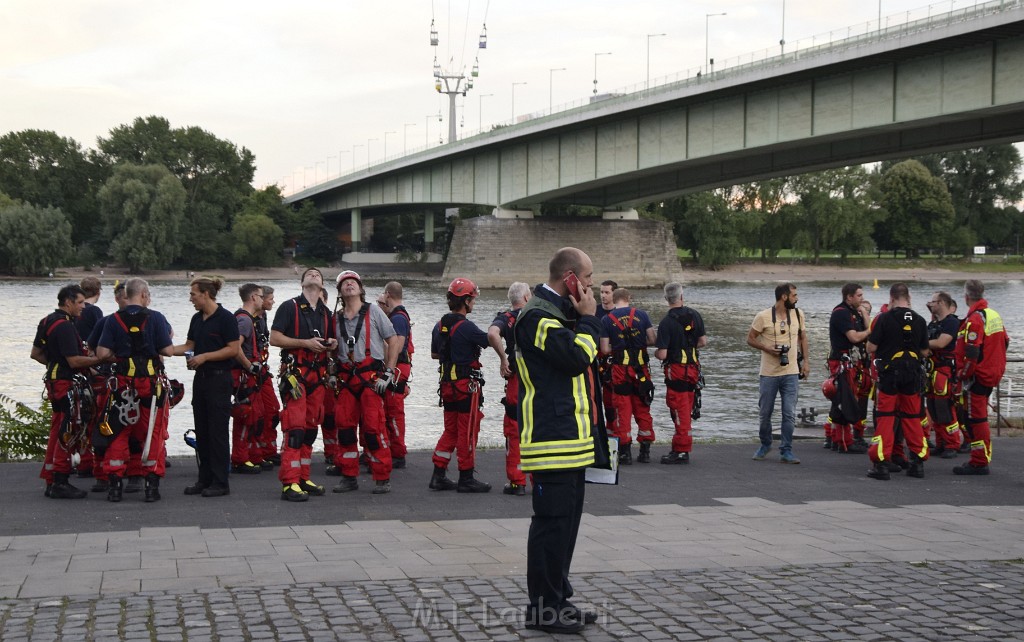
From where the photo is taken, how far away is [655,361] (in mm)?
30953

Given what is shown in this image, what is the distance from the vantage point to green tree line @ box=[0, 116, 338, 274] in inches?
3287

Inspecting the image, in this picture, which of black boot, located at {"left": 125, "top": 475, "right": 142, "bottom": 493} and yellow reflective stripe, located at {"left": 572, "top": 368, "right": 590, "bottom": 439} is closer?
yellow reflective stripe, located at {"left": 572, "top": 368, "right": 590, "bottom": 439}

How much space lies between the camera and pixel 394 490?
9977 millimetres

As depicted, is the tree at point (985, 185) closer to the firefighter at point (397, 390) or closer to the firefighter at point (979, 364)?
the firefighter at point (979, 364)

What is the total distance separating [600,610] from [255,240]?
304 feet

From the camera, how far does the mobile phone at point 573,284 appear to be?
575 centimetres

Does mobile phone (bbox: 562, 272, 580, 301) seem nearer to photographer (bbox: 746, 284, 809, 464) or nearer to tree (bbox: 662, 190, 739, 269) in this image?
photographer (bbox: 746, 284, 809, 464)

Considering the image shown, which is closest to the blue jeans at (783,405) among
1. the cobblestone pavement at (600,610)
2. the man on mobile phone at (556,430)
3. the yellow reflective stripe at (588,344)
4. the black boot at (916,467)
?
the black boot at (916,467)

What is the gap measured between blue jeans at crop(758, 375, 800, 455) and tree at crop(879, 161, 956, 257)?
308 feet

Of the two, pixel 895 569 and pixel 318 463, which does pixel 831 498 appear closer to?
pixel 895 569

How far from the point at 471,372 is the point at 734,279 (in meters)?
81.7

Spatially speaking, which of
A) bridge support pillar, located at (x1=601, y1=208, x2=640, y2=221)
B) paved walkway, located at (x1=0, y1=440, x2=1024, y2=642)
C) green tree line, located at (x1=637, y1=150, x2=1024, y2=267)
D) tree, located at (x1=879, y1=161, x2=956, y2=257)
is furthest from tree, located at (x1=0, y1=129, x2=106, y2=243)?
paved walkway, located at (x1=0, y1=440, x2=1024, y2=642)

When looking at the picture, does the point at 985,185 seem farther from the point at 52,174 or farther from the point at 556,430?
the point at 556,430

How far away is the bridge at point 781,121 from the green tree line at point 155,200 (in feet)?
95.9
